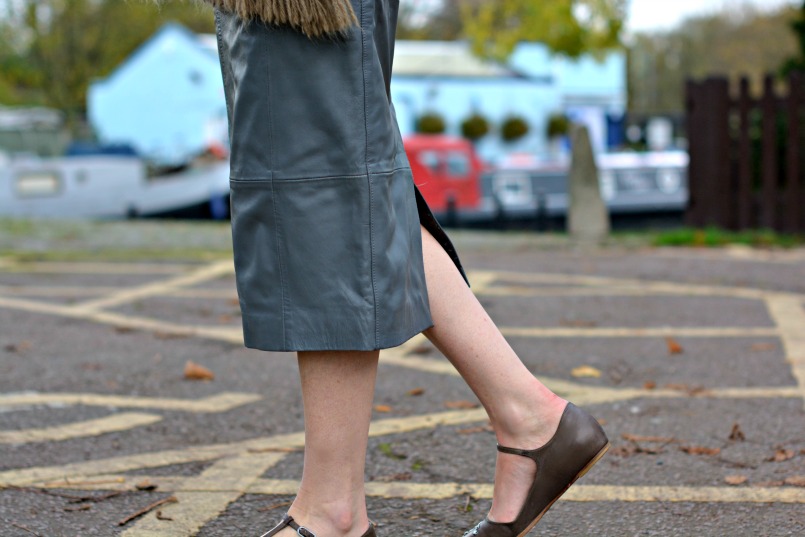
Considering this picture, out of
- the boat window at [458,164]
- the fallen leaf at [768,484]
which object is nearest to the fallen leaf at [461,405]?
the fallen leaf at [768,484]

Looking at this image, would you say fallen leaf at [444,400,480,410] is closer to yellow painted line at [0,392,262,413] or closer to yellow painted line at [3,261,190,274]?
yellow painted line at [0,392,262,413]

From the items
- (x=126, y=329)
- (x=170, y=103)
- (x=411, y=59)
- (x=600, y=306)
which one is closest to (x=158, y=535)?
(x=126, y=329)

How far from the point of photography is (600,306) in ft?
17.6

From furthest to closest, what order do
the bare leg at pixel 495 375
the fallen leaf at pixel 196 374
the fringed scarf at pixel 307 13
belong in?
the fallen leaf at pixel 196 374, the bare leg at pixel 495 375, the fringed scarf at pixel 307 13

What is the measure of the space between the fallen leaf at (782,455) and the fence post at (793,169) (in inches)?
296

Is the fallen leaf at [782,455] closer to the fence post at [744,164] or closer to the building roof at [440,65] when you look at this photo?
the fence post at [744,164]

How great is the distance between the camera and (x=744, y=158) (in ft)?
31.8

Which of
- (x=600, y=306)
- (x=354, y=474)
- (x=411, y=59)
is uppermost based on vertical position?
(x=411, y=59)

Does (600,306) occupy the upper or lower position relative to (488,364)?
lower

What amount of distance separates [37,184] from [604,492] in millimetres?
14960

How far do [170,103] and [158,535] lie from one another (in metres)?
34.9

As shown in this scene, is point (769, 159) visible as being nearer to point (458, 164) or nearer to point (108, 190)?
point (458, 164)

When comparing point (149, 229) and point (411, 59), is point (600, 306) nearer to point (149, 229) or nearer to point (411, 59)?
point (149, 229)

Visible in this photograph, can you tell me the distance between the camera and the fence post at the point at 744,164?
9.67 meters
